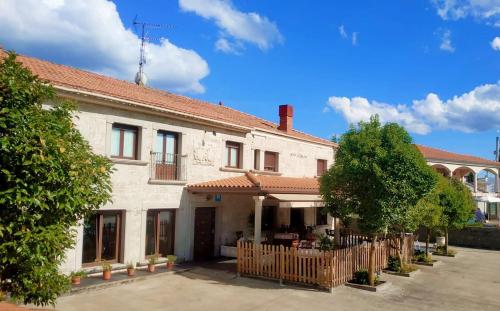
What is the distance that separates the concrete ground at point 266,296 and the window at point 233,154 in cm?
580

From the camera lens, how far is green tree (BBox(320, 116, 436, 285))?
1344cm

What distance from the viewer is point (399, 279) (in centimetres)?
1630

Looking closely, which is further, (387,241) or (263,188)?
(387,241)

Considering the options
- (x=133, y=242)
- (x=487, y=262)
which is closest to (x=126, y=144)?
(x=133, y=242)

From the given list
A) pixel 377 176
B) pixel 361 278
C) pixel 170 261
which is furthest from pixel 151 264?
pixel 377 176

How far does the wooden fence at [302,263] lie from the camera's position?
13.8 m

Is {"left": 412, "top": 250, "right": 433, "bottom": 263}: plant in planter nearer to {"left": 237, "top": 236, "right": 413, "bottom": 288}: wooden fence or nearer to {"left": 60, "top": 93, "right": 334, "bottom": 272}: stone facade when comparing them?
{"left": 237, "top": 236, "right": 413, "bottom": 288}: wooden fence

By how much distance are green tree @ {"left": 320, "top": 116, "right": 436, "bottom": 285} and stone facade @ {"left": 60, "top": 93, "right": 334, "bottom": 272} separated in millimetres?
→ 6344

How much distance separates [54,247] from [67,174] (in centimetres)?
110

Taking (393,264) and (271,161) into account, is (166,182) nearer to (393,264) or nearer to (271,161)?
(271,161)

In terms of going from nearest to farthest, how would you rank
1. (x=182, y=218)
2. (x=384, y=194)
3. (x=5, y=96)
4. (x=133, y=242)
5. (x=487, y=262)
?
(x=5, y=96)
(x=384, y=194)
(x=133, y=242)
(x=182, y=218)
(x=487, y=262)

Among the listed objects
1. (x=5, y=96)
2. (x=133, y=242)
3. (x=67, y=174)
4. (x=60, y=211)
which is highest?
(x=5, y=96)

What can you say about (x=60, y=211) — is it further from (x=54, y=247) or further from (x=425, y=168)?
(x=425, y=168)

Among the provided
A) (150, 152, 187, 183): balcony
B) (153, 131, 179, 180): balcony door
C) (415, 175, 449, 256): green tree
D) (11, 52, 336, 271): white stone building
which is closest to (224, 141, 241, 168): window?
(11, 52, 336, 271): white stone building
